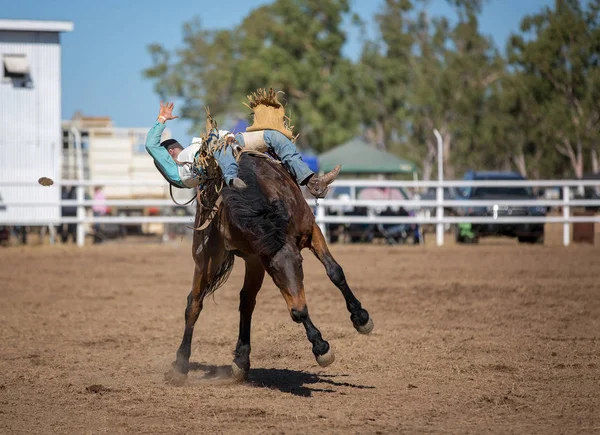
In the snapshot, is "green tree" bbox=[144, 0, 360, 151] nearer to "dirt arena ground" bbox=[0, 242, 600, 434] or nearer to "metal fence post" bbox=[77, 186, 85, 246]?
"metal fence post" bbox=[77, 186, 85, 246]

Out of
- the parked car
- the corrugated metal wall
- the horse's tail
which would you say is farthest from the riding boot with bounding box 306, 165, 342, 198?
the corrugated metal wall

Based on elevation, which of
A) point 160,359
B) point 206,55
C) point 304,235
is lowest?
point 160,359

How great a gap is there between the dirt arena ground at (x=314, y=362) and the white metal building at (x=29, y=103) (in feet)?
29.9

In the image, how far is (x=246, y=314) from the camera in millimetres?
6625

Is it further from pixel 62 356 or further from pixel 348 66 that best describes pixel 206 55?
pixel 62 356

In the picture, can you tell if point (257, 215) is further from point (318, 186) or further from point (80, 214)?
point (80, 214)

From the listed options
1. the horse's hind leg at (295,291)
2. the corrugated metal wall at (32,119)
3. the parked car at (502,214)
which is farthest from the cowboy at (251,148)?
the corrugated metal wall at (32,119)

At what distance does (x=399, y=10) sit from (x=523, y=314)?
49238mm

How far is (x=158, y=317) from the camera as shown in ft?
32.0

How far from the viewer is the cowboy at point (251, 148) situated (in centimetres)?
631

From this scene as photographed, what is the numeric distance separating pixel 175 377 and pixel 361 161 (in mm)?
24070

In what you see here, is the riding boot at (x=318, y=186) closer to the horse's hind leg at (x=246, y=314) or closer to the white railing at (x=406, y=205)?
the horse's hind leg at (x=246, y=314)

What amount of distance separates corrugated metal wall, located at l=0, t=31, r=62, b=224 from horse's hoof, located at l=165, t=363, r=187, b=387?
1674cm

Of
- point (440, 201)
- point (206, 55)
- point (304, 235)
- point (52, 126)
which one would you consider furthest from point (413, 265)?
point (206, 55)
